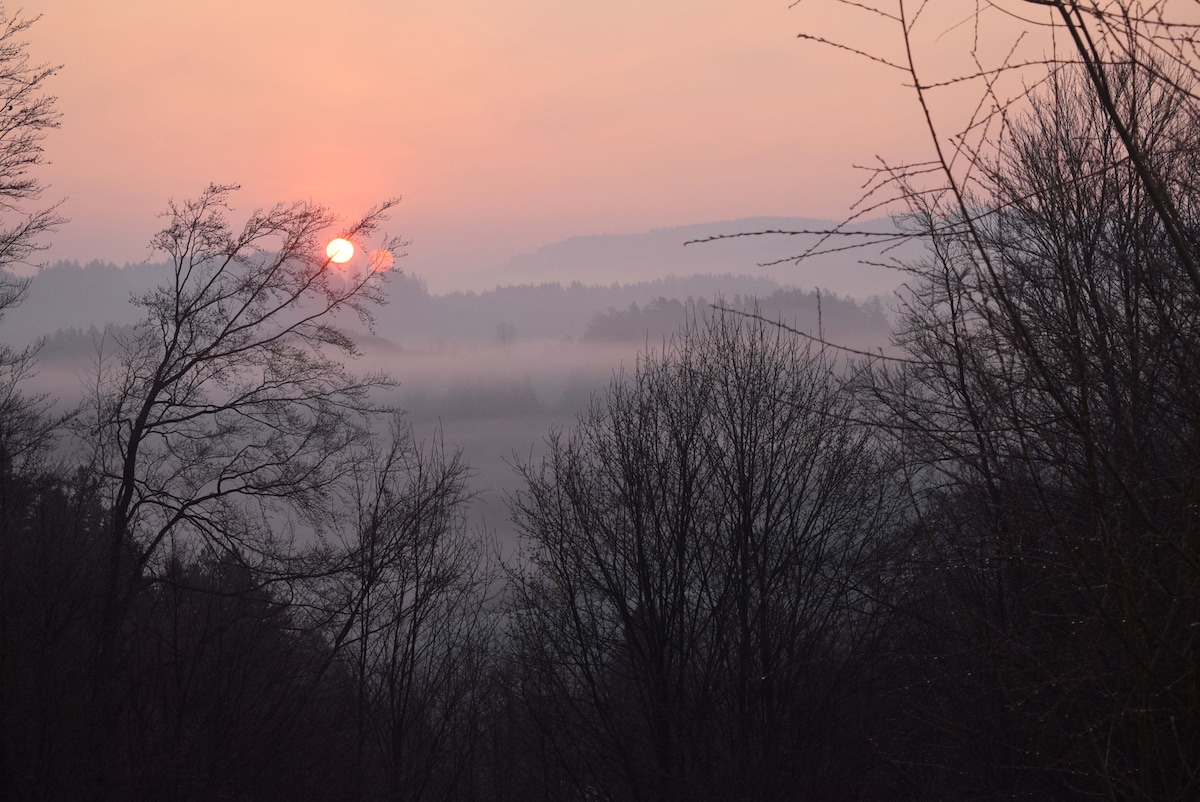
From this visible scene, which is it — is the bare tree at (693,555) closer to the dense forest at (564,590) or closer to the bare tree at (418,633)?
the dense forest at (564,590)

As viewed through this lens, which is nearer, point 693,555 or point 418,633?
point 693,555

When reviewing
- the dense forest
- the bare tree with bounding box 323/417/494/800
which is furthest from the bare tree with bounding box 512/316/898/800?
the bare tree with bounding box 323/417/494/800

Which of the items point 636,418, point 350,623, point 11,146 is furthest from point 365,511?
point 11,146

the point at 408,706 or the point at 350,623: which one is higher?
the point at 350,623

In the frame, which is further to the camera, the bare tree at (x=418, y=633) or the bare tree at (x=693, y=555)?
the bare tree at (x=418, y=633)

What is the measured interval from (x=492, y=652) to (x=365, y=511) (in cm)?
384

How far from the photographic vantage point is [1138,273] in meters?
2.28

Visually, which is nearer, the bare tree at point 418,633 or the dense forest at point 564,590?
→ the dense forest at point 564,590

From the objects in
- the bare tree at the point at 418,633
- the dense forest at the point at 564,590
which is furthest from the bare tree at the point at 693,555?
the bare tree at the point at 418,633

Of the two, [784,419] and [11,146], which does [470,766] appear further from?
[11,146]

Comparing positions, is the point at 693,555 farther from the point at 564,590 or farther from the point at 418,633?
the point at 418,633

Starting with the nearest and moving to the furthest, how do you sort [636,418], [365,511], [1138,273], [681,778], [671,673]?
[1138,273], [681,778], [671,673], [636,418], [365,511]

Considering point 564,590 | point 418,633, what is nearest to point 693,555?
point 564,590

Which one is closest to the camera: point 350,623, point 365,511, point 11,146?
point 11,146
